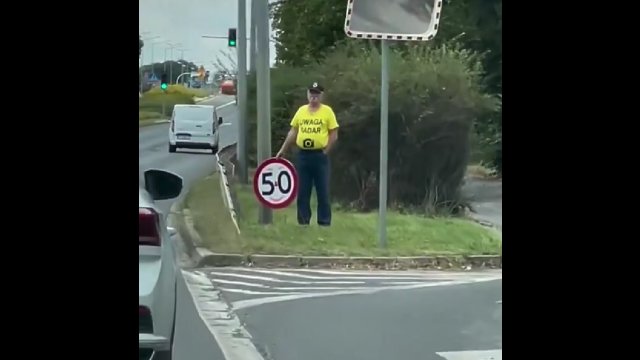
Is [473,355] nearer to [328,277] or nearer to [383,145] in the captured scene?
[328,277]

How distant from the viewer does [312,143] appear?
4.20 metres

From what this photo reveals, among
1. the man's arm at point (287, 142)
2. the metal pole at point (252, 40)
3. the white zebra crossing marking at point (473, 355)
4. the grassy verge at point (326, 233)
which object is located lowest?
the white zebra crossing marking at point (473, 355)

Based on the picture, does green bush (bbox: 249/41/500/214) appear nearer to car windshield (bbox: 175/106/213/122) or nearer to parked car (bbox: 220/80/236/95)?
parked car (bbox: 220/80/236/95)

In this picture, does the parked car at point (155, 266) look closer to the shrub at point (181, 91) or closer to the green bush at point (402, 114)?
the shrub at point (181, 91)

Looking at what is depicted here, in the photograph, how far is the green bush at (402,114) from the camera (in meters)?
4.23

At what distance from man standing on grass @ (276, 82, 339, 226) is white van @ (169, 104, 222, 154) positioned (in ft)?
0.82

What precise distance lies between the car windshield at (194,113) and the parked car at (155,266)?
21 centimetres

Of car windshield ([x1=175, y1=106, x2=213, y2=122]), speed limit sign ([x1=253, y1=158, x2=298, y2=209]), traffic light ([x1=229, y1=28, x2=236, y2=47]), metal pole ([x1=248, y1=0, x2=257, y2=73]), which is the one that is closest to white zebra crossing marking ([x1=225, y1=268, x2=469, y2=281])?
speed limit sign ([x1=253, y1=158, x2=298, y2=209])

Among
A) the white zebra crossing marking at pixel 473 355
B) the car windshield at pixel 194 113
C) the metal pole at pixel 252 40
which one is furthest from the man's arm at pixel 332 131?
the white zebra crossing marking at pixel 473 355

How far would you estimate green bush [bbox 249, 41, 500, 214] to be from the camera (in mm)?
4230

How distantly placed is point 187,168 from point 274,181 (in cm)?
32

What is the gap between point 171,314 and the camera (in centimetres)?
421
